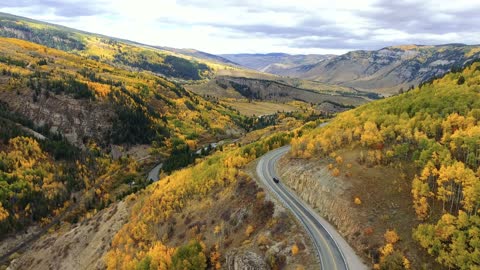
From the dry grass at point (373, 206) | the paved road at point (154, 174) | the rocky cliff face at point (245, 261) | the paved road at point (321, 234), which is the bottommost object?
the paved road at point (154, 174)

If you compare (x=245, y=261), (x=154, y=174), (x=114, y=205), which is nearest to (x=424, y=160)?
(x=245, y=261)

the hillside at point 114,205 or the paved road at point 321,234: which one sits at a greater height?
the paved road at point 321,234

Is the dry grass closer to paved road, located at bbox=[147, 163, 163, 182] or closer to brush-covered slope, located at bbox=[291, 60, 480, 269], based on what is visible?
brush-covered slope, located at bbox=[291, 60, 480, 269]

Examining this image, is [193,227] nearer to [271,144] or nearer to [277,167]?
[277,167]

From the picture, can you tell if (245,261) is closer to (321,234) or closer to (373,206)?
(321,234)

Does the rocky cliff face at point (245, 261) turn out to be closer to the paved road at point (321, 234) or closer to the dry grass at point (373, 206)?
the paved road at point (321, 234)

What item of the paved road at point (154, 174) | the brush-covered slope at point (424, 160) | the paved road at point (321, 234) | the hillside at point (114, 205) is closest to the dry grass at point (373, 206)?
the brush-covered slope at point (424, 160)
